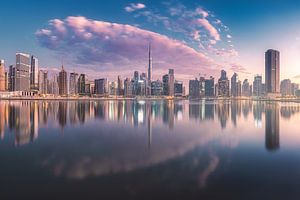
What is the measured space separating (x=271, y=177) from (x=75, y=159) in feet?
40.7

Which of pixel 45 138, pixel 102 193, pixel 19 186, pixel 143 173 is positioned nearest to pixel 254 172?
pixel 143 173

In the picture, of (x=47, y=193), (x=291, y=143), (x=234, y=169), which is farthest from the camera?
(x=291, y=143)

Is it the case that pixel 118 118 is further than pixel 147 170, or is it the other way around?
pixel 118 118

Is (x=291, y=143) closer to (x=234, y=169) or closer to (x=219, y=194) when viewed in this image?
(x=234, y=169)

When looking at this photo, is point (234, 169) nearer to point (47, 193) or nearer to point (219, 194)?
point (219, 194)

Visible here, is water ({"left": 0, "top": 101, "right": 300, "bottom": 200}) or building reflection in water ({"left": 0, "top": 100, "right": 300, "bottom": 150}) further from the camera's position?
building reflection in water ({"left": 0, "top": 100, "right": 300, "bottom": 150})

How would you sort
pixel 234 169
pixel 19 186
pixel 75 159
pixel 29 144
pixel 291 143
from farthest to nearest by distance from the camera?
pixel 291 143 < pixel 29 144 < pixel 75 159 < pixel 234 169 < pixel 19 186

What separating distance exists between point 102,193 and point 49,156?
858cm

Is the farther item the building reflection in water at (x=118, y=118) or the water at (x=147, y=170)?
the building reflection in water at (x=118, y=118)

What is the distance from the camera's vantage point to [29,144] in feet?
73.3

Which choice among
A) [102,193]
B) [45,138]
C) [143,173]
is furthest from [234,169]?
[45,138]

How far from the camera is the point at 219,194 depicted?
1095cm

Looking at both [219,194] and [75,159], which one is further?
[75,159]

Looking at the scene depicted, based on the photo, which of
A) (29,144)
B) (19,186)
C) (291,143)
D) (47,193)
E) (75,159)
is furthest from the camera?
(291,143)
